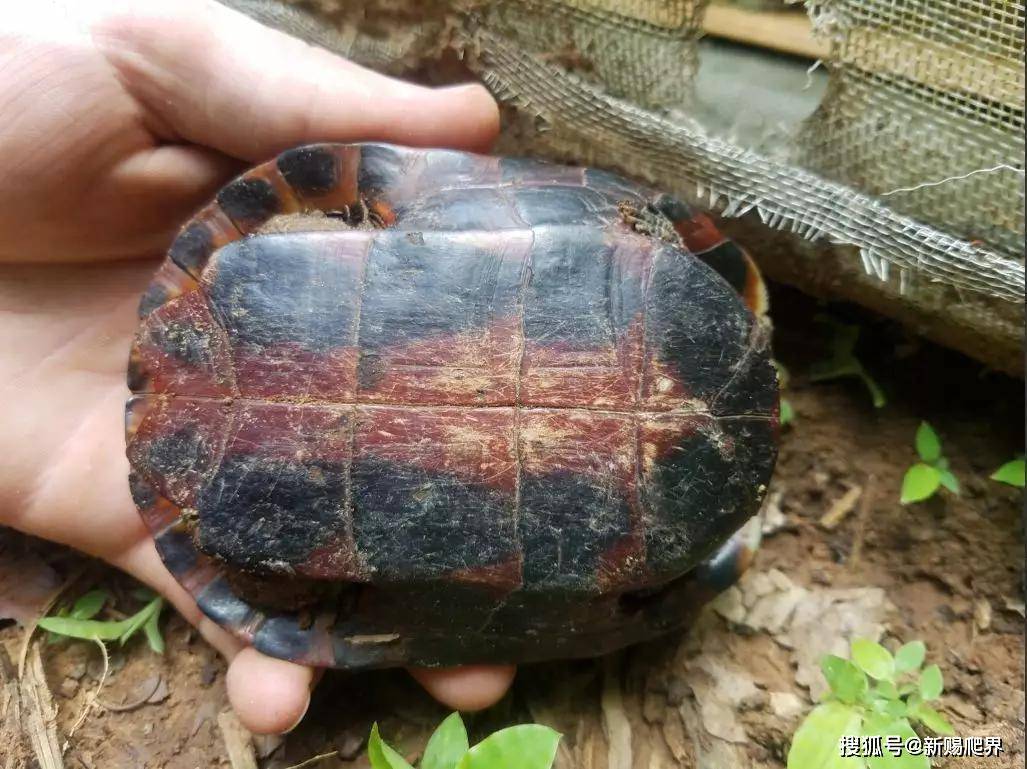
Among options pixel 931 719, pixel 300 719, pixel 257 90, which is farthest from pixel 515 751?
pixel 257 90

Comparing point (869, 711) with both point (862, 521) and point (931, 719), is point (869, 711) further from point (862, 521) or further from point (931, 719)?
point (862, 521)

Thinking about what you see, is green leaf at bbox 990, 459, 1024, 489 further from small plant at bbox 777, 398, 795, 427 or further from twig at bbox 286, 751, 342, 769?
twig at bbox 286, 751, 342, 769

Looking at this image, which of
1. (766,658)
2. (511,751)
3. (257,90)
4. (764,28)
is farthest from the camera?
(764,28)

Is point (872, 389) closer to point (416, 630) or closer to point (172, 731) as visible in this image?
point (416, 630)

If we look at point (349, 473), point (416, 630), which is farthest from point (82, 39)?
point (416, 630)

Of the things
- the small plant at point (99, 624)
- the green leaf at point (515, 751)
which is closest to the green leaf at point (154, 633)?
the small plant at point (99, 624)

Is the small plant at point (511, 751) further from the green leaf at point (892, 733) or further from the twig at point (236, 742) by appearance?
the green leaf at point (892, 733)

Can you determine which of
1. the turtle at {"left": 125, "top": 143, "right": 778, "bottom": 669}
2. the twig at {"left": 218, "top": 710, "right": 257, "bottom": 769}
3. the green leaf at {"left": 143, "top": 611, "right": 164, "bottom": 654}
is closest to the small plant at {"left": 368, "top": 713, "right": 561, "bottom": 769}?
the turtle at {"left": 125, "top": 143, "right": 778, "bottom": 669}
